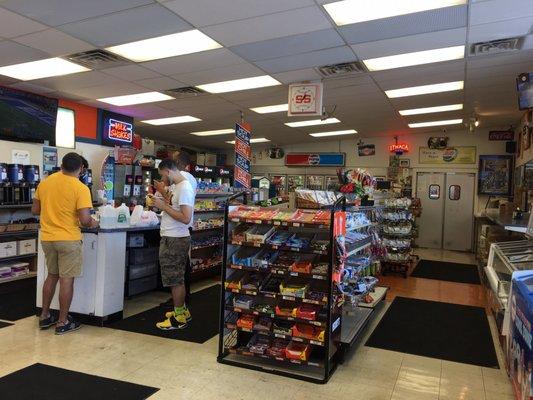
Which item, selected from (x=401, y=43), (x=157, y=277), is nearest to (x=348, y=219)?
(x=401, y=43)

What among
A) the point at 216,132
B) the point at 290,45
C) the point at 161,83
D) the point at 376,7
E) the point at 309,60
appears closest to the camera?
the point at 376,7

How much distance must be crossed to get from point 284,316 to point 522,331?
5.67ft

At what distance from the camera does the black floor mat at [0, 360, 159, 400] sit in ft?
10.1

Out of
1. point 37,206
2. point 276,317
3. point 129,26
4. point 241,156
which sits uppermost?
point 129,26

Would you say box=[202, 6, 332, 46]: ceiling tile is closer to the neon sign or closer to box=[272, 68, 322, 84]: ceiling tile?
box=[272, 68, 322, 84]: ceiling tile

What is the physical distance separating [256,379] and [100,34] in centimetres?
373

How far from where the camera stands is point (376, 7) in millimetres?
4086

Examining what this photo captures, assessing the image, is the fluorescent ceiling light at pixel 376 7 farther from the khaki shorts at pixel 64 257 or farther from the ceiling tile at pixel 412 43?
the khaki shorts at pixel 64 257

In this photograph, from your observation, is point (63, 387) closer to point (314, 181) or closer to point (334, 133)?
point (334, 133)

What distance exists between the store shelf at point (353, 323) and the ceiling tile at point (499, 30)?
3264 mm

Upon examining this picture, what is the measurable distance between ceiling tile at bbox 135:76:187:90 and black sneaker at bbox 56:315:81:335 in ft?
11.6

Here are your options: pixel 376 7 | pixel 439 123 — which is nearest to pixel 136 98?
pixel 376 7

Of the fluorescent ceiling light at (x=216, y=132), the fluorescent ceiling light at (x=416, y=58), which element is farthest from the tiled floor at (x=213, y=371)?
the fluorescent ceiling light at (x=216, y=132)

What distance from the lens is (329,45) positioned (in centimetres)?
504
